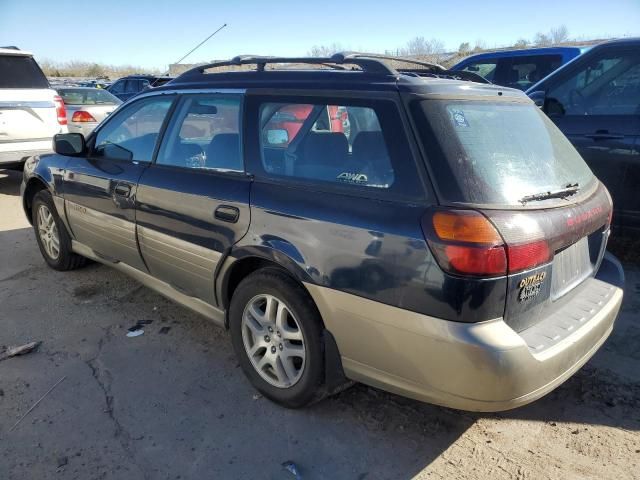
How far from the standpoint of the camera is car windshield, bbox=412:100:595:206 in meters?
2.14

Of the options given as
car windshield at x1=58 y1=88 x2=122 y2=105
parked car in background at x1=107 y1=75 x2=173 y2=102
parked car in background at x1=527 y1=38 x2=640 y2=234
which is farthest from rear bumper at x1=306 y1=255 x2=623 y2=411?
parked car in background at x1=107 y1=75 x2=173 y2=102

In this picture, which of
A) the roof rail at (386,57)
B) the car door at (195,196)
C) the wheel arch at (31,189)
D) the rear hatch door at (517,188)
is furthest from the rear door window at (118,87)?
the rear hatch door at (517,188)

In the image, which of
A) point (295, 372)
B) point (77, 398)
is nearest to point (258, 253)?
point (295, 372)

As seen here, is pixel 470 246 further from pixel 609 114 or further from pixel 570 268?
pixel 609 114

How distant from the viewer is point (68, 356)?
3.38 metres

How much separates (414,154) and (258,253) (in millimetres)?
966

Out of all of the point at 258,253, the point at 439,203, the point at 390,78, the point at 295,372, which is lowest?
the point at 295,372

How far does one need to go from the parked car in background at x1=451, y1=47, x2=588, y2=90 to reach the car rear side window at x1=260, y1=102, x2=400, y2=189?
6.30m

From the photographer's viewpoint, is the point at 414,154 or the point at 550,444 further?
the point at 550,444

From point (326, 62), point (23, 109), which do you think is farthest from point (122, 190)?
point (23, 109)

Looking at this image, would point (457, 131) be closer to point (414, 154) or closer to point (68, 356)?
point (414, 154)

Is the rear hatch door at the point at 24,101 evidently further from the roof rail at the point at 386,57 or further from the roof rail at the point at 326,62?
the roof rail at the point at 386,57

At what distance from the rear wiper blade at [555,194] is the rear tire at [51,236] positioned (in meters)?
3.85

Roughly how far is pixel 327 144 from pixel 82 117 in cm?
1005
